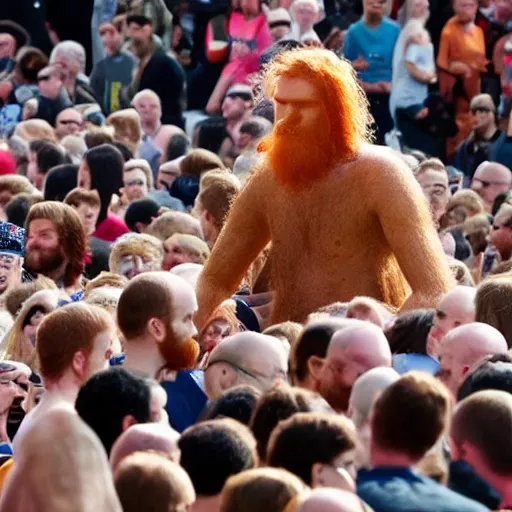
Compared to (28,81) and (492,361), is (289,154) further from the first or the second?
(28,81)

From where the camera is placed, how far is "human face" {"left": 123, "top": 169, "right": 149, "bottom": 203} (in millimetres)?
12781

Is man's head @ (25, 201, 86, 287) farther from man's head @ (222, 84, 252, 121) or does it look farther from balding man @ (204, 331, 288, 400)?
man's head @ (222, 84, 252, 121)

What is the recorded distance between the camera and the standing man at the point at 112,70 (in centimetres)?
1666

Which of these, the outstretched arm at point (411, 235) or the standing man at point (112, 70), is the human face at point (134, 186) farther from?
the outstretched arm at point (411, 235)

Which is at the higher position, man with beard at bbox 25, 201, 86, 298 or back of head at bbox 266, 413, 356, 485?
back of head at bbox 266, 413, 356, 485

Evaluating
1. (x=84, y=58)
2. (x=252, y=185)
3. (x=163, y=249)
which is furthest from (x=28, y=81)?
(x=252, y=185)

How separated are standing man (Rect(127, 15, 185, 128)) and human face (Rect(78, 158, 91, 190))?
445 cm

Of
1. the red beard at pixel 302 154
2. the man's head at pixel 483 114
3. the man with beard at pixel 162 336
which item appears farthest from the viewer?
the man's head at pixel 483 114

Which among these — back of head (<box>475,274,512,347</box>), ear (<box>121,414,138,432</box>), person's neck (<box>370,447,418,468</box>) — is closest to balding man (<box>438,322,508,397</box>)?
back of head (<box>475,274,512,347</box>)

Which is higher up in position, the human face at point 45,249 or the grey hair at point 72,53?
the human face at point 45,249

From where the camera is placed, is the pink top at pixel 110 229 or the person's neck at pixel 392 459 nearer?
the person's neck at pixel 392 459

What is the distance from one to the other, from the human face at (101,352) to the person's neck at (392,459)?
1.39m

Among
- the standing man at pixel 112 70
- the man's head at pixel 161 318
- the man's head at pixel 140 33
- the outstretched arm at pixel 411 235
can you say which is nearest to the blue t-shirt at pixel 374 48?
the man's head at pixel 140 33

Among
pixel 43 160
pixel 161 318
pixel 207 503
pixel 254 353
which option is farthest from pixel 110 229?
pixel 207 503
